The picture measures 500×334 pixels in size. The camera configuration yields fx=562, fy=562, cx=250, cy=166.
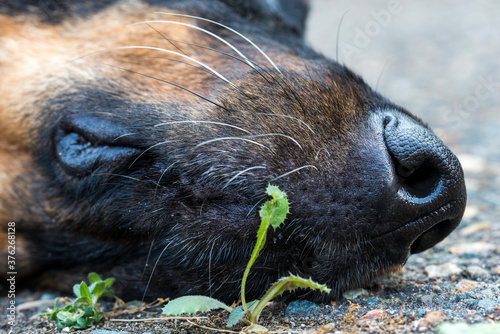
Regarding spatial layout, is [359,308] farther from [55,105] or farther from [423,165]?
[55,105]

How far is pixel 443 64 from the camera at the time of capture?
11141mm

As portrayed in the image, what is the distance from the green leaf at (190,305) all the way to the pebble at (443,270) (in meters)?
1.23

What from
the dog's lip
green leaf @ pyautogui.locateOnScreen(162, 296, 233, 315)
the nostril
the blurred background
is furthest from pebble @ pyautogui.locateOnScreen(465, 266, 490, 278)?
green leaf @ pyautogui.locateOnScreen(162, 296, 233, 315)

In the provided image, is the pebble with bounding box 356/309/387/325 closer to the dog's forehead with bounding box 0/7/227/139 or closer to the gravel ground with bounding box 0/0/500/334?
the gravel ground with bounding box 0/0/500/334

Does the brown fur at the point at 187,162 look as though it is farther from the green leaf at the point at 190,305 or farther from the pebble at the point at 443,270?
the pebble at the point at 443,270

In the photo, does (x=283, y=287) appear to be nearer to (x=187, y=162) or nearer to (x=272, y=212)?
(x=272, y=212)

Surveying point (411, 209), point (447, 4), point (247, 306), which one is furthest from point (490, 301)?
point (447, 4)

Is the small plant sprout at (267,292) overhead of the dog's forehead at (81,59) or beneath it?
beneath

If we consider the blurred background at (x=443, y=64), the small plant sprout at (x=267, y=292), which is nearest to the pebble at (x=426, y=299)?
the small plant sprout at (x=267, y=292)

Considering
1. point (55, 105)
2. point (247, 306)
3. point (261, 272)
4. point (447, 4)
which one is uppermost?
point (447, 4)

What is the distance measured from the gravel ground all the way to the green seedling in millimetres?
66

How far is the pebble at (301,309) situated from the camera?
7.63ft

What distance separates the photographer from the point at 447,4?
16.2 m

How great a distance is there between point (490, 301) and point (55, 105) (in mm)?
2263
